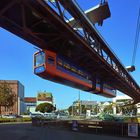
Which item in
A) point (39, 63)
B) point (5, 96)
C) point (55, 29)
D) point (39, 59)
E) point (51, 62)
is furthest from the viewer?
point (5, 96)

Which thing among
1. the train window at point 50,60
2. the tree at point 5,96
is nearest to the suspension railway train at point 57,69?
the train window at point 50,60

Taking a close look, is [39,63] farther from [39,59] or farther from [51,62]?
[51,62]

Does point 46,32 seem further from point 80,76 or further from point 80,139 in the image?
point 80,76

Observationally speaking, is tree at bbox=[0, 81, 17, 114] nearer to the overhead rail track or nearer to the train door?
the overhead rail track

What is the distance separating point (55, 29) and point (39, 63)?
19.1ft

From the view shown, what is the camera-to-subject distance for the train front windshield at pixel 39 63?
103 ft

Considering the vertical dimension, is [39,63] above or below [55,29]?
below

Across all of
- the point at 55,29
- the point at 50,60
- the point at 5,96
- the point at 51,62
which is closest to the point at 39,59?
the point at 50,60

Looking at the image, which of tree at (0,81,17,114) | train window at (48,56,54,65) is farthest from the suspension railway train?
tree at (0,81,17,114)

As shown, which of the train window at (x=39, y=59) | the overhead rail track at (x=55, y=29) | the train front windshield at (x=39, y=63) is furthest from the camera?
the train window at (x=39, y=59)

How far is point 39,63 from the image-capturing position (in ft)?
105

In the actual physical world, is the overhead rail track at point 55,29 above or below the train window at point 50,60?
above

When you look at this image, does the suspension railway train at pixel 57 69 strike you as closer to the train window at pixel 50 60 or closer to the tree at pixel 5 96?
the train window at pixel 50 60

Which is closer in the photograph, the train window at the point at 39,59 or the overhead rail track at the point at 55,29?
the overhead rail track at the point at 55,29
